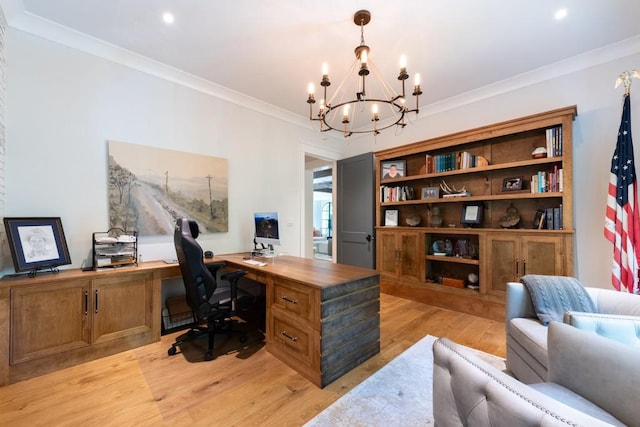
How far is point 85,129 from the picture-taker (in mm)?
2545

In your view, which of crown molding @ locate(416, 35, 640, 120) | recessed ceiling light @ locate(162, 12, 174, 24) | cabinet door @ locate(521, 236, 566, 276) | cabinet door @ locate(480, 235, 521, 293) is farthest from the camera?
cabinet door @ locate(480, 235, 521, 293)

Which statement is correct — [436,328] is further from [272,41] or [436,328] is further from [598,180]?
[272,41]

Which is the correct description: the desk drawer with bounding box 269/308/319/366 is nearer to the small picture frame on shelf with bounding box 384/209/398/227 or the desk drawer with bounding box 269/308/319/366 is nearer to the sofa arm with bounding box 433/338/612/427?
the sofa arm with bounding box 433/338/612/427

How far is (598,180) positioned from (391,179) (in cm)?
234

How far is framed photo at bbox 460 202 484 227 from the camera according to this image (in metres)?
3.47

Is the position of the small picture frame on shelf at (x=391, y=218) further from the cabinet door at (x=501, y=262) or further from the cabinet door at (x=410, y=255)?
the cabinet door at (x=501, y=262)

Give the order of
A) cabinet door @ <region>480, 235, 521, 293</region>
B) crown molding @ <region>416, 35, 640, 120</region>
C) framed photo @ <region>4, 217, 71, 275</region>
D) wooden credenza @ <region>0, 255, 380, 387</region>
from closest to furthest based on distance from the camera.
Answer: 1. wooden credenza @ <region>0, 255, 380, 387</region>
2. framed photo @ <region>4, 217, 71, 275</region>
3. crown molding @ <region>416, 35, 640, 120</region>
4. cabinet door @ <region>480, 235, 521, 293</region>

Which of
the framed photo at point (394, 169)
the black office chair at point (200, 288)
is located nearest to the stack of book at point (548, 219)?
the framed photo at point (394, 169)

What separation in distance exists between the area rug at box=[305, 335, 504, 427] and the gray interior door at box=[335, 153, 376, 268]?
234 centimetres

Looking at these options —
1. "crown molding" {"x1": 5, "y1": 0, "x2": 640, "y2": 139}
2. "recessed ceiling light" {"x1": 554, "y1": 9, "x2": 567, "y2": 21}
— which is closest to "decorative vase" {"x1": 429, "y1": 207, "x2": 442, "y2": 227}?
"crown molding" {"x1": 5, "y1": 0, "x2": 640, "y2": 139}

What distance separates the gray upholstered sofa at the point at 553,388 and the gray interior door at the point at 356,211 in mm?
3272

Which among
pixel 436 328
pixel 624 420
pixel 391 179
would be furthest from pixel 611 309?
pixel 391 179

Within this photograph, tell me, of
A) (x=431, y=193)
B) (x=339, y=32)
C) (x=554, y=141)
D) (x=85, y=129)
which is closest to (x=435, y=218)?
(x=431, y=193)

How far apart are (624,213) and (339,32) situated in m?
3.09
